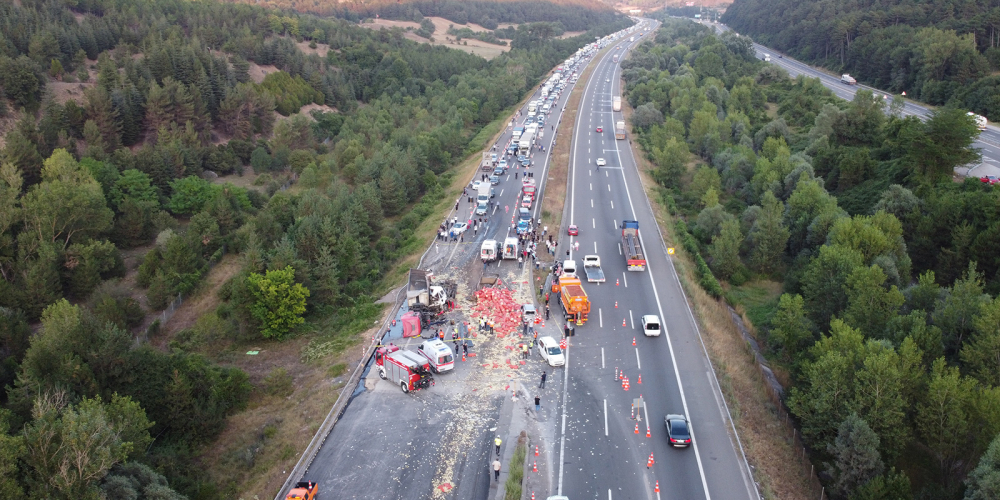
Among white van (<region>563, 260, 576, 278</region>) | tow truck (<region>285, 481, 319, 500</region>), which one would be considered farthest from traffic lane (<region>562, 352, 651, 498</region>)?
white van (<region>563, 260, 576, 278</region>)

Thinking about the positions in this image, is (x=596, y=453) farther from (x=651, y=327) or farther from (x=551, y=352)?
(x=651, y=327)

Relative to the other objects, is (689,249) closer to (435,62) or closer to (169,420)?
(169,420)

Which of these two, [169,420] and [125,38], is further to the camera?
[125,38]

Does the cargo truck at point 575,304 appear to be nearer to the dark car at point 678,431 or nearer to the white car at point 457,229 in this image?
the dark car at point 678,431

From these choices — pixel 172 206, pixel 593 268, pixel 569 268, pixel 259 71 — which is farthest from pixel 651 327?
pixel 259 71

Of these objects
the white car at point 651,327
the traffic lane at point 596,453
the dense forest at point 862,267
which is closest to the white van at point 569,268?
the white car at point 651,327


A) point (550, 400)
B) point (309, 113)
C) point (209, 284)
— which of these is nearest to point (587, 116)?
point (309, 113)
